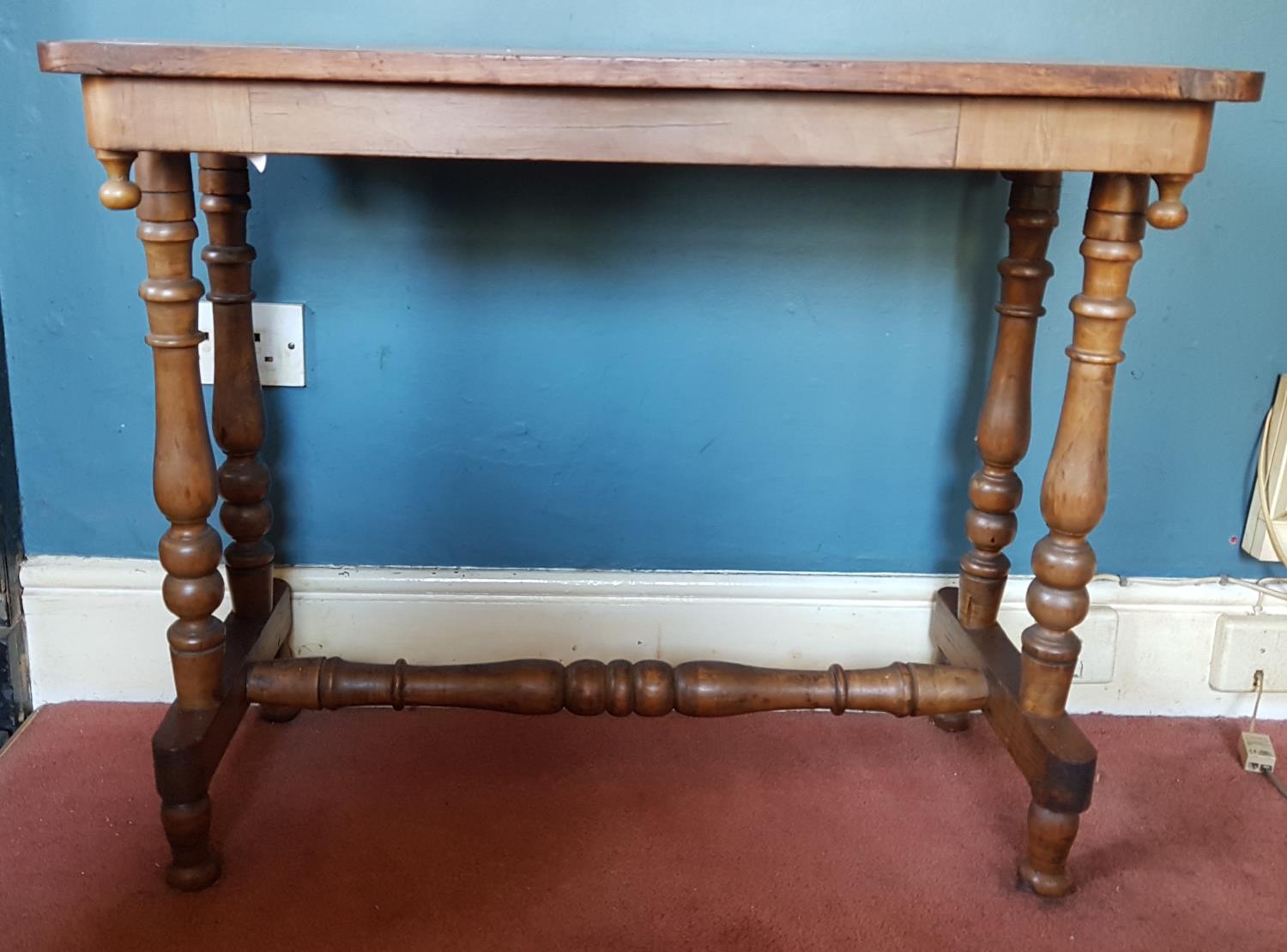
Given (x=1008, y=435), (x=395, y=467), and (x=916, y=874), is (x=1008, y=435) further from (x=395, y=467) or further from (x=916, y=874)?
(x=395, y=467)

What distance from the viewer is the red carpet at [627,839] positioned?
98cm

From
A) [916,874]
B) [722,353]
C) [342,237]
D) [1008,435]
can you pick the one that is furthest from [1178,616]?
[342,237]

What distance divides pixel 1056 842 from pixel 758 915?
0.27 m

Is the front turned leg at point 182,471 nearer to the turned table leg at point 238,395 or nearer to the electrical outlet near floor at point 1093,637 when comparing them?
the turned table leg at point 238,395

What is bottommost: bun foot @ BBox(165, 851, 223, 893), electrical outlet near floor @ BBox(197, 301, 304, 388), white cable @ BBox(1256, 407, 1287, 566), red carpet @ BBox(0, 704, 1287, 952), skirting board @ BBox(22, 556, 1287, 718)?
red carpet @ BBox(0, 704, 1287, 952)

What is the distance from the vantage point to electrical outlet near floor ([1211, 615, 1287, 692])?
1.33 m

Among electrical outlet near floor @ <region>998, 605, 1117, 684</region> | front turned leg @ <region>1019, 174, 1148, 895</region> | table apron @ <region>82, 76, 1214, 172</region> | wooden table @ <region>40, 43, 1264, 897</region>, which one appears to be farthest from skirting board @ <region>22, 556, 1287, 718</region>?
table apron @ <region>82, 76, 1214, 172</region>

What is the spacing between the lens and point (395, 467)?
4.23 ft

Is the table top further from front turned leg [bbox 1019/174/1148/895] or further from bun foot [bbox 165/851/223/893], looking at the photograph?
bun foot [bbox 165/851/223/893]

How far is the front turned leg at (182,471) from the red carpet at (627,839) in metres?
0.07

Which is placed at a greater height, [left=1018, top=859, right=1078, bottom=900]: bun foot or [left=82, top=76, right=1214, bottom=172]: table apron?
[left=82, top=76, right=1214, bottom=172]: table apron

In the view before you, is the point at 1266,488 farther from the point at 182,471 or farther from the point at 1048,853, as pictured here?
the point at 182,471

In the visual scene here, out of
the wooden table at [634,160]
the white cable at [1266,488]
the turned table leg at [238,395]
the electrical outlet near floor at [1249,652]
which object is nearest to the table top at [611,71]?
the wooden table at [634,160]

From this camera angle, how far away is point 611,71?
810 millimetres
